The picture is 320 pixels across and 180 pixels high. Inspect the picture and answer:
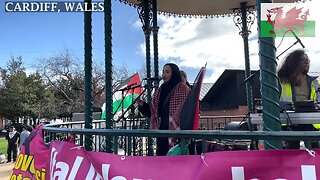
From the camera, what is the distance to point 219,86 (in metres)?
22.5

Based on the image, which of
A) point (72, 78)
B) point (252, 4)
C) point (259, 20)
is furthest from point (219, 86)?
point (72, 78)

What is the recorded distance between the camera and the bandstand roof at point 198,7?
27.1 feet

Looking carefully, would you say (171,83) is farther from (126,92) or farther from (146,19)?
(146,19)

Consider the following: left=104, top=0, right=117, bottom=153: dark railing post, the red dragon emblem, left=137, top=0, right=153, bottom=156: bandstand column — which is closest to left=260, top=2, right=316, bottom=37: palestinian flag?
the red dragon emblem

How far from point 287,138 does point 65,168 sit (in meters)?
1.74

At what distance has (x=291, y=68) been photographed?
141 inches

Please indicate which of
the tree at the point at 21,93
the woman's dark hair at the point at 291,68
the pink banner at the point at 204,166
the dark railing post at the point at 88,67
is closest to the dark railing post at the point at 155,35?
the dark railing post at the point at 88,67

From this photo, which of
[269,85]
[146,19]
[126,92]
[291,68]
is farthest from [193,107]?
[146,19]

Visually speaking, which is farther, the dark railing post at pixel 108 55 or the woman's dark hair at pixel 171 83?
the dark railing post at pixel 108 55

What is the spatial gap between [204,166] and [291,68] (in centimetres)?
198

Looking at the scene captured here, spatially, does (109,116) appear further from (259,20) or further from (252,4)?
(252,4)

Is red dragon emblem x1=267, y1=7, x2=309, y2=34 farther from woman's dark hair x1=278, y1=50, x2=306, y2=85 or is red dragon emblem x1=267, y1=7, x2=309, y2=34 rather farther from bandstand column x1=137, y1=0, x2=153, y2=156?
bandstand column x1=137, y1=0, x2=153, y2=156

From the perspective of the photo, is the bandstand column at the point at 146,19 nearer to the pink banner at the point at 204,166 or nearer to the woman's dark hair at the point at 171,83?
the woman's dark hair at the point at 171,83

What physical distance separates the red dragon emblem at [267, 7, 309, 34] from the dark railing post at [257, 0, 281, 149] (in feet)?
0.63
